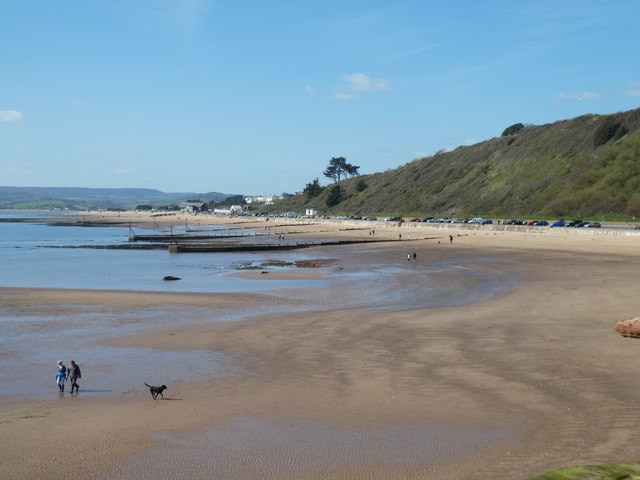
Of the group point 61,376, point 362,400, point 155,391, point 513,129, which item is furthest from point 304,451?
point 513,129

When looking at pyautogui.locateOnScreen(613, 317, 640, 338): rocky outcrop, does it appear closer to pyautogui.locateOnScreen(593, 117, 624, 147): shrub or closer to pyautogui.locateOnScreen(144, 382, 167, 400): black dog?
pyautogui.locateOnScreen(144, 382, 167, 400): black dog

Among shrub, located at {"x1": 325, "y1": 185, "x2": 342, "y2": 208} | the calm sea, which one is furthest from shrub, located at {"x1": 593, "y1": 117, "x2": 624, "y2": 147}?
shrub, located at {"x1": 325, "y1": 185, "x2": 342, "y2": 208}

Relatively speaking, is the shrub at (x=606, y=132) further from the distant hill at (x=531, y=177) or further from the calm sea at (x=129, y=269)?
the calm sea at (x=129, y=269)

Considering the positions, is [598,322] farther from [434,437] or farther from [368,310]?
[434,437]

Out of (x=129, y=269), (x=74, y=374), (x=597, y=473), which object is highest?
(x=597, y=473)

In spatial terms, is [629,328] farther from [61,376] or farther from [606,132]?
[606,132]

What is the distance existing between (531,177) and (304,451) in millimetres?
120521

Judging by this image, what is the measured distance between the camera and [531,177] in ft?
412

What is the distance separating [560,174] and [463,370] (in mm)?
108157

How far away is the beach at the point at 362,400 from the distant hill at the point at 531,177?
74754 mm

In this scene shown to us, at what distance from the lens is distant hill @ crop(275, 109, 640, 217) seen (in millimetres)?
100188

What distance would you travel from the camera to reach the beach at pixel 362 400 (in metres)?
12.4

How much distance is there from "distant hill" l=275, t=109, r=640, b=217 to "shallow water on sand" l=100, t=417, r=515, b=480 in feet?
281

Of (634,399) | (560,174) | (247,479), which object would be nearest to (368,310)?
(634,399)
